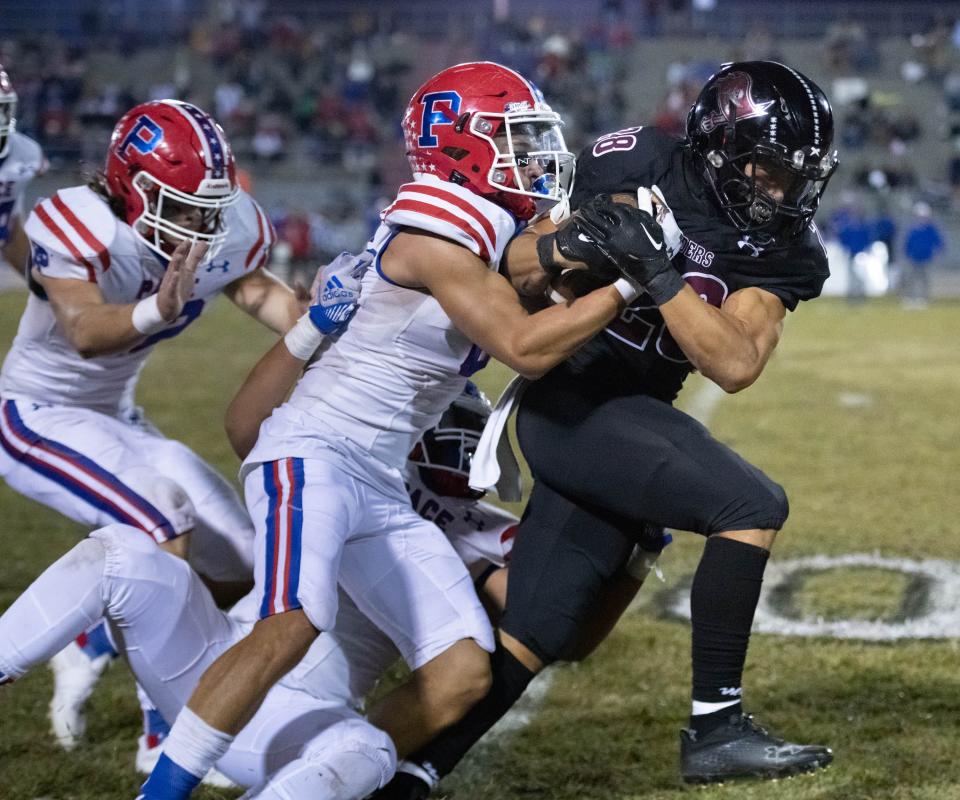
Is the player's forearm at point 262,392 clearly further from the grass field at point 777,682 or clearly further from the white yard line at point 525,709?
the white yard line at point 525,709

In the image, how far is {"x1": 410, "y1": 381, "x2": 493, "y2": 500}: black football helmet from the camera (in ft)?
11.1

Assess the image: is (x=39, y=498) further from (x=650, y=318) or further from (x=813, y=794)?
(x=813, y=794)

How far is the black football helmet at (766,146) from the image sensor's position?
282cm

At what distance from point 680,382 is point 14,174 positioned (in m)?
2.52

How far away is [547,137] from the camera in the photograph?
3031mm

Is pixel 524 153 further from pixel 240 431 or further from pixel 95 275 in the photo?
pixel 95 275

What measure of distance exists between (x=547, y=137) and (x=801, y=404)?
6252 mm

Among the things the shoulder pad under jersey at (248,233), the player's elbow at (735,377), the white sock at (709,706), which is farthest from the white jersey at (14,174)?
the white sock at (709,706)

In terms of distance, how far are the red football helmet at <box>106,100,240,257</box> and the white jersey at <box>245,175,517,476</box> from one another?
72 centimetres

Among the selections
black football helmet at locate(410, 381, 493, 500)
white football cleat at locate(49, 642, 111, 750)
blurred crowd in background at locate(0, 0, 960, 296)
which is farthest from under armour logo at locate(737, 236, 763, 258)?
blurred crowd in background at locate(0, 0, 960, 296)

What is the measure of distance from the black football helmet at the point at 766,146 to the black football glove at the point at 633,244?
0.32 metres

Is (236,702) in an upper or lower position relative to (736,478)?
lower

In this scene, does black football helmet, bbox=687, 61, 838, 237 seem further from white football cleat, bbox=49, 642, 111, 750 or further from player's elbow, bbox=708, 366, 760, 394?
white football cleat, bbox=49, 642, 111, 750

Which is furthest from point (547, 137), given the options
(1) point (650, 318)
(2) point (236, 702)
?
(2) point (236, 702)
